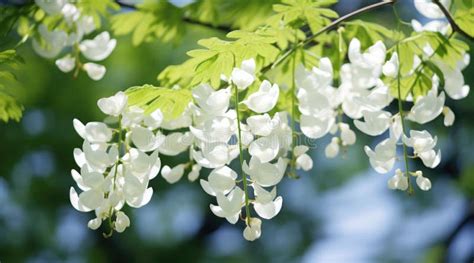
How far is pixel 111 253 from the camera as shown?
4184mm

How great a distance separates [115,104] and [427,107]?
1.45ft

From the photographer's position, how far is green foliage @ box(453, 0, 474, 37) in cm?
104

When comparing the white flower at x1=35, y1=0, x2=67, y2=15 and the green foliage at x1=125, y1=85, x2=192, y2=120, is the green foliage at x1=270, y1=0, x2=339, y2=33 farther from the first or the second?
the white flower at x1=35, y1=0, x2=67, y2=15

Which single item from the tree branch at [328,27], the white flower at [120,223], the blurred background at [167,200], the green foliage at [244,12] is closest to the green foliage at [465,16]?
the tree branch at [328,27]

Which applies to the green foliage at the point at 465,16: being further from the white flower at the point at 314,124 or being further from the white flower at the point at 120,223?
the white flower at the point at 120,223

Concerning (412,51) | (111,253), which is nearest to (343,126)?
(412,51)

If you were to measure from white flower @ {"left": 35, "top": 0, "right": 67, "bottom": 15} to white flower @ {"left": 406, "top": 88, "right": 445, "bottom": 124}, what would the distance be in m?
0.58

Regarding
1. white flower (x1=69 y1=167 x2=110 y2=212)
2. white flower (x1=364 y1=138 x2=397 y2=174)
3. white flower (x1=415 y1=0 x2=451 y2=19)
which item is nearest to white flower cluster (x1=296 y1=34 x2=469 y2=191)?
white flower (x1=364 y1=138 x2=397 y2=174)

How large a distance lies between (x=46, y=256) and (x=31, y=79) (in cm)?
108

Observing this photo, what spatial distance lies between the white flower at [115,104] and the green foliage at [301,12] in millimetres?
252

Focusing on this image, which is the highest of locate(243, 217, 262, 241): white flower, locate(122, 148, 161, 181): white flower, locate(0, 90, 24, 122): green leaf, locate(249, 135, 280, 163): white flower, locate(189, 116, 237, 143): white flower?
locate(189, 116, 237, 143): white flower

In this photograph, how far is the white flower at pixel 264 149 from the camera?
0.81 m

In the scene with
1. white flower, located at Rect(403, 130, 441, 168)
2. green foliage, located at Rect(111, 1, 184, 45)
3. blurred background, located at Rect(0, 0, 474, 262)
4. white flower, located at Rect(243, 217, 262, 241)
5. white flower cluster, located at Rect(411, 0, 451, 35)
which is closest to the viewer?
white flower, located at Rect(243, 217, 262, 241)

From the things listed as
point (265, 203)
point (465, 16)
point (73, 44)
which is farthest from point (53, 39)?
point (465, 16)
